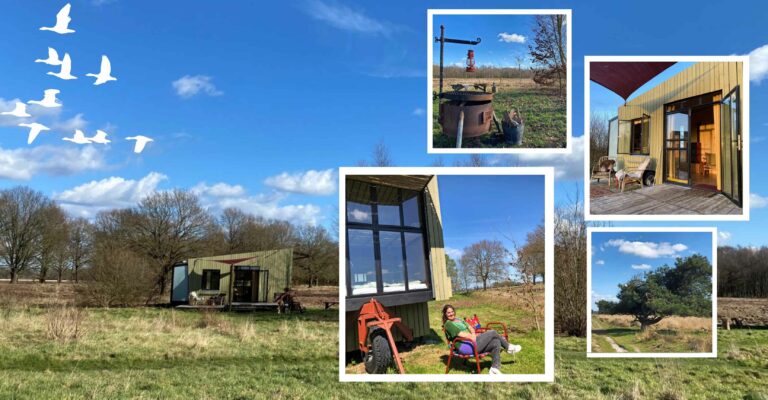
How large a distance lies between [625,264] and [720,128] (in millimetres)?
1921

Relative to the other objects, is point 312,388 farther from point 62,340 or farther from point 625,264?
point 62,340

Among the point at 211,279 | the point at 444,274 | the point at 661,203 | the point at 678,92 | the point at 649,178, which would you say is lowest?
the point at 211,279

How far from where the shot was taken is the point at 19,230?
92.9ft

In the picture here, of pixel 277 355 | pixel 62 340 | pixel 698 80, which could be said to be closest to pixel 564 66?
pixel 698 80

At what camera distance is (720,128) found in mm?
6070

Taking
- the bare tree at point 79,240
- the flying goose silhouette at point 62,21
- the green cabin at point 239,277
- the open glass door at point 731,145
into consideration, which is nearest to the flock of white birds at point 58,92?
the flying goose silhouette at point 62,21

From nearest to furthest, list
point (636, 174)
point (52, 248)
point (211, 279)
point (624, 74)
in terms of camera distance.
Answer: point (624, 74) → point (636, 174) → point (211, 279) → point (52, 248)

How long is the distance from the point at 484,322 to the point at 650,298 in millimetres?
2734

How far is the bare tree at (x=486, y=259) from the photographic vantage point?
5730 mm

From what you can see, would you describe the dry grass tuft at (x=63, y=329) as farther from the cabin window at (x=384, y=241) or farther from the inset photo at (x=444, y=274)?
the cabin window at (x=384, y=241)

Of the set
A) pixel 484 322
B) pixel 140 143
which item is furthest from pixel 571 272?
pixel 140 143

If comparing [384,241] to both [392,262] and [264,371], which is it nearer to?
[392,262]

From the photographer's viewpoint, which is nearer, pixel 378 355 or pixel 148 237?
pixel 378 355

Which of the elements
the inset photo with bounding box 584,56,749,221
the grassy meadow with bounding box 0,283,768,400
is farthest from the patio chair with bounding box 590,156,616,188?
the grassy meadow with bounding box 0,283,768,400
